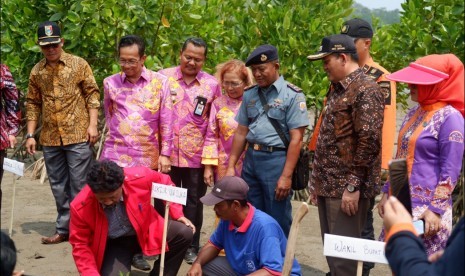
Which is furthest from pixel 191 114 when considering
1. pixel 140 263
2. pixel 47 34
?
pixel 47 34

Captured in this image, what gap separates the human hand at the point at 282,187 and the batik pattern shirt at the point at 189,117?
3.27 feet

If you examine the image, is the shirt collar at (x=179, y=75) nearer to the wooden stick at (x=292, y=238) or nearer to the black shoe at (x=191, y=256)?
the black shoe at (x=191, y=256)

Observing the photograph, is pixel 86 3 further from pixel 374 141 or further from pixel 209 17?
pixel 374 141

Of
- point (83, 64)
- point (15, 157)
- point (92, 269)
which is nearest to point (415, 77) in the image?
point (92, 269)

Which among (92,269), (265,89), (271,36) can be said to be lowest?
(92,269)

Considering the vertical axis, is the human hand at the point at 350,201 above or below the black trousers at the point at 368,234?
above

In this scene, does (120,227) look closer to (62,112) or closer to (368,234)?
(62,112)

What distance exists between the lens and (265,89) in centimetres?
528

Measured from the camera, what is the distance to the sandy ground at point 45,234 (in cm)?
594

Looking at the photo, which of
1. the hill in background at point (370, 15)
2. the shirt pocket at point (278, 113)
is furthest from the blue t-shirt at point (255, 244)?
the hill in background at point (370, 15)

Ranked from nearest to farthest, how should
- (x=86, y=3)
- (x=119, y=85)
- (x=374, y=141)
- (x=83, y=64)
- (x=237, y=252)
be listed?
(x=374, y=141)
(x=237, y=252)
(x=119, y=85)
(x=83, y=64)
(x=86, y=3)

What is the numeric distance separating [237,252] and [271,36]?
371cm

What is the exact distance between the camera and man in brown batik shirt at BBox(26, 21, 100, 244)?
6.27 meters

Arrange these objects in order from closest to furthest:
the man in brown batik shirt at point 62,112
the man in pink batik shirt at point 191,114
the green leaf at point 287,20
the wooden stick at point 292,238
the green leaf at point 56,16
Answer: the wooden stick at point 292,238
the man in pink batik shirt at point 191,114
the man in brown batik shirt at point 62,112
the green leaf at point 287,20
the green leaf at point 56,16
